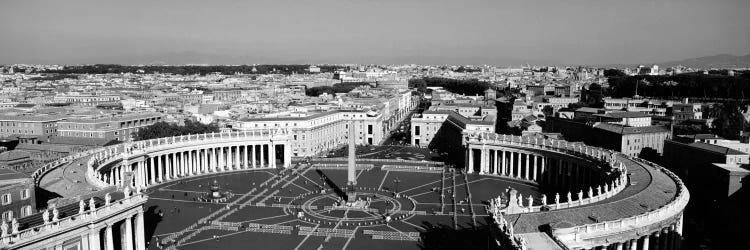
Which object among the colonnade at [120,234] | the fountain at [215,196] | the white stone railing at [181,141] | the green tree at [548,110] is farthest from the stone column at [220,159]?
the green tree at [548,110]

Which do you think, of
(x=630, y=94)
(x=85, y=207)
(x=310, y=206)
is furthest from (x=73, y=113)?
(x=630, y=94)

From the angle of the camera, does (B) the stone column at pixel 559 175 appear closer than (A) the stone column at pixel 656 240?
No

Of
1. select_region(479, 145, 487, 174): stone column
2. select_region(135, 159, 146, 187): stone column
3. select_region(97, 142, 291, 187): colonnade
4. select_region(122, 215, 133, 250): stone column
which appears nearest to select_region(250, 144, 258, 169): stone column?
select_region(97, 142, 291, 187): colonnade

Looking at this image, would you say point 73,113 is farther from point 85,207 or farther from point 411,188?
point 85,207

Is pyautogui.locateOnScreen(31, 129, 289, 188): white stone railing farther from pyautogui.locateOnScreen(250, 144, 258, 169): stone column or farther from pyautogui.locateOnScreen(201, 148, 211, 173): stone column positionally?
pyautogui.locateOnScreen(250, 144, 258, 169): stone column

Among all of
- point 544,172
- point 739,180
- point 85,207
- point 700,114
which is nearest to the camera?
point 85,207

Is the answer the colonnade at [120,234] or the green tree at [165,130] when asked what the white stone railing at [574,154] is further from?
the green tree at [165,130]
